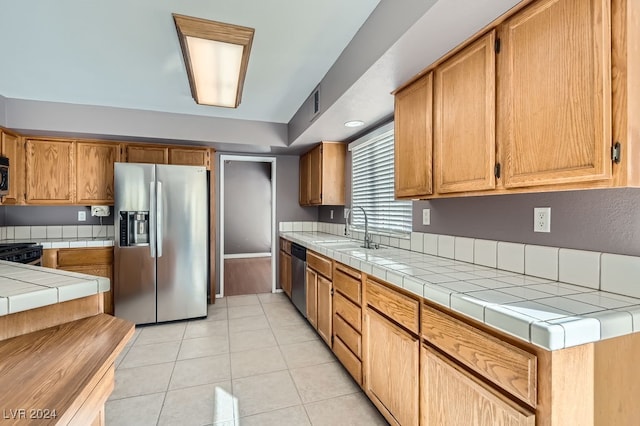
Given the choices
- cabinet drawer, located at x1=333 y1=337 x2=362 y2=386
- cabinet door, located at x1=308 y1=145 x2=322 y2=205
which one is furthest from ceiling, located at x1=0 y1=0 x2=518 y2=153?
cabinet drawer, located at x1=333 y1=337 x2=362 y2=386

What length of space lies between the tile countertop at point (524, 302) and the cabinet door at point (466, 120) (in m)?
0.45

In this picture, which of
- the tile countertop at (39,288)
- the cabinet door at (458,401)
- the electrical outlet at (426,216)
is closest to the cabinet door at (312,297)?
the electrical outlet at (426,216)

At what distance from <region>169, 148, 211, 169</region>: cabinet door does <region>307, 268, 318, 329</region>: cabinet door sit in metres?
2.06

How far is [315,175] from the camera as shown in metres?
3.98

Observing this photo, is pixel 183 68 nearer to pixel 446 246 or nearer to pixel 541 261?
pixel 446 246

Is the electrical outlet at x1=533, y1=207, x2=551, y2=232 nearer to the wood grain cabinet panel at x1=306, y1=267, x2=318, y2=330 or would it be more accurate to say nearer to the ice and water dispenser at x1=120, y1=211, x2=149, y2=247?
the wood grain cabinet panel at x1=306, y1=267, x2=318, y2=330

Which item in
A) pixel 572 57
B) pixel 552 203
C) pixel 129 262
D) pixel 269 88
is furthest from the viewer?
pixel 129 262

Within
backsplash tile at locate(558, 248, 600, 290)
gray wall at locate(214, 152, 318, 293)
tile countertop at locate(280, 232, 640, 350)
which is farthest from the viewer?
gray wall at locate(214, 152, 318, 293)

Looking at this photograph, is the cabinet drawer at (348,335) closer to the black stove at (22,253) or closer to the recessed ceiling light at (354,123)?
the recessed ceiling light at (354,123)

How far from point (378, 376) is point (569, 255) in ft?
3.90

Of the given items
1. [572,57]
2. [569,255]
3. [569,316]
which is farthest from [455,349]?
[572,57]

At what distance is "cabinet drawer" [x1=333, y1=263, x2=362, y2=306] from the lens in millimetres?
2094

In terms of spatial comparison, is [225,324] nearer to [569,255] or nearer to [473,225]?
[473,225]

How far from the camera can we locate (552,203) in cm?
141
